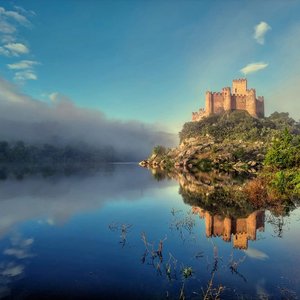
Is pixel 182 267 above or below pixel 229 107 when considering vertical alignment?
below

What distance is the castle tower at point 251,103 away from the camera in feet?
562

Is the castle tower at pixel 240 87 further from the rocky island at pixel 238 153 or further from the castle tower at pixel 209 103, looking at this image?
the castle tower at pixel 209 103

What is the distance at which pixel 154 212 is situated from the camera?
31.0 metres

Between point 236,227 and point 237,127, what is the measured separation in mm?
138993

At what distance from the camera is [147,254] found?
16.8 metres

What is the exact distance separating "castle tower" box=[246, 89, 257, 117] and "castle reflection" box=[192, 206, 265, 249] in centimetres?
15539

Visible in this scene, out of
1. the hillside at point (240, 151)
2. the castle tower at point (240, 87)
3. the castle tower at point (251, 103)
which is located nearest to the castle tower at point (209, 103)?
the hillside at point (240, 151)

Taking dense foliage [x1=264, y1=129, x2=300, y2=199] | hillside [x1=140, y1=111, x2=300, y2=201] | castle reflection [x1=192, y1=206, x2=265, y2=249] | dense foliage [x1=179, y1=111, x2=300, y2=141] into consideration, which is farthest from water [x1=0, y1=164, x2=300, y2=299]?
dense foliage [x1=179, y1=111, x2=300, y2=141]

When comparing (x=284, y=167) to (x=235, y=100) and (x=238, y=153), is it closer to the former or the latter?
(x=238, y=153)

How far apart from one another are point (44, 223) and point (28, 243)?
599 centimetres

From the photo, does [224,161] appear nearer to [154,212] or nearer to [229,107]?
[229,107]

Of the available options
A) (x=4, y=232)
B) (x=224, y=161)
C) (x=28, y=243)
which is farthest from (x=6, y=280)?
(x=224, y=161)

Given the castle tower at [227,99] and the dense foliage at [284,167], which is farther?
the castle tower at [227,99]

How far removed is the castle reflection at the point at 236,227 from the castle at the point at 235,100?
15380cm
